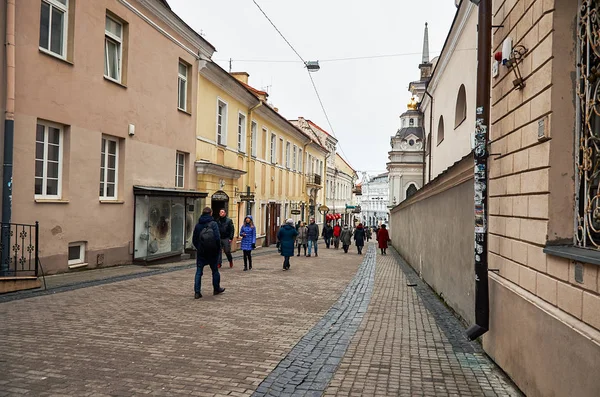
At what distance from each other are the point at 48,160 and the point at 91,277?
9.42 ft

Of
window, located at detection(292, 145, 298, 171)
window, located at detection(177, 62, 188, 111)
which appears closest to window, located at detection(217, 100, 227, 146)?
window, located at detection(177, 62, 188, 111)

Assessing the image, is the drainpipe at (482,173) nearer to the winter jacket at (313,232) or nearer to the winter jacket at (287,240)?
the winter jacket at (287,240)

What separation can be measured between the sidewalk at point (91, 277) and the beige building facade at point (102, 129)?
1.19ft

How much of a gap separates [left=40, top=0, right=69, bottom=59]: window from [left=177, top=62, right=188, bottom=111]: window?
6.12 metres

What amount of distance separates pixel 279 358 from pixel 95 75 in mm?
9886

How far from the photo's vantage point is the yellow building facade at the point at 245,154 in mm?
19531

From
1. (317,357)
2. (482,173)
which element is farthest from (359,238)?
(317,357)

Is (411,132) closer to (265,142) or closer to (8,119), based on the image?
(265,142)

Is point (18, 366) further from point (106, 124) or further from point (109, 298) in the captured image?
point (106, 124)

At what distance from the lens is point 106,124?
13.1 m

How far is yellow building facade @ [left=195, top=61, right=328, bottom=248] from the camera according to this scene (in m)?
19.5

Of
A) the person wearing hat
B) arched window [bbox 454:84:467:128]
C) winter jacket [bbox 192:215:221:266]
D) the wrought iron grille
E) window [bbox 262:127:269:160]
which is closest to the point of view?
winter jacket [bbox 192:215:221:266]

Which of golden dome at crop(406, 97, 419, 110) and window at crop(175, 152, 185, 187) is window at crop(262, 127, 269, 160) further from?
golden dome at crop(406, 97, 419, 110)

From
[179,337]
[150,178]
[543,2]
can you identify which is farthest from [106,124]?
[543,2]
